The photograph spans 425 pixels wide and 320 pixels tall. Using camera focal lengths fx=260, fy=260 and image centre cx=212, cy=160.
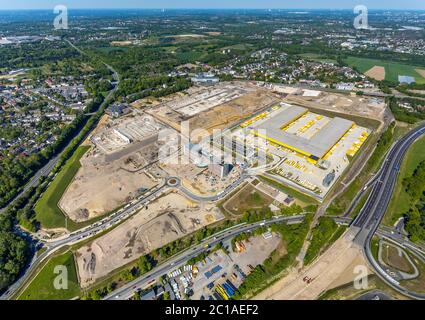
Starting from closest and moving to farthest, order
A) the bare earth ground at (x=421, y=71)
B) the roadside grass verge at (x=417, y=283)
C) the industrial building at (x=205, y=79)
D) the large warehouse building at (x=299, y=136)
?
the roadside grass verge at (x=417, y=283) → the large warehouse building at (x=299, y=136) → the industrial building at (x=205, y=79) → the bare earth ground at (x=421, y=71)

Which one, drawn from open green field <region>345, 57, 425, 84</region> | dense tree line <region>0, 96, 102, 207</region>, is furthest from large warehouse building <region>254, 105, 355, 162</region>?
open green field <region>345, 57, 425, 84</region>

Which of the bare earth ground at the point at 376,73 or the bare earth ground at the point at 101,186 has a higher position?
the bare earth ground at the point at 376,73

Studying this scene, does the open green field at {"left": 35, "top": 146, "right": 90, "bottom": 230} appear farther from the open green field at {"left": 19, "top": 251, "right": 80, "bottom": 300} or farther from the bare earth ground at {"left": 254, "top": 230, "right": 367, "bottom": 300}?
the bare earth ground at {"left": 254, "top": 230, "right": 367, "bottom": 300}

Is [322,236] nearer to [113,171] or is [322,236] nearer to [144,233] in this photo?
[144,233]

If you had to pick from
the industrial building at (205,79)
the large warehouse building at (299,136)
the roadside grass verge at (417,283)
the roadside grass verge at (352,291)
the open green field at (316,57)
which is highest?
the open green field at (316,57)

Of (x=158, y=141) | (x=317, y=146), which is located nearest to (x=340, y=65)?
(x=317, y=146)

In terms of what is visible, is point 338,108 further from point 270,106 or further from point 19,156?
point 19,156

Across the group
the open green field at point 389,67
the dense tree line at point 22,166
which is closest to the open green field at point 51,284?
the dense tree line at point 22,166

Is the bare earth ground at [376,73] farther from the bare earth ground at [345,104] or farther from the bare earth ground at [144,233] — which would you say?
the bare earth ground at [144,233]
